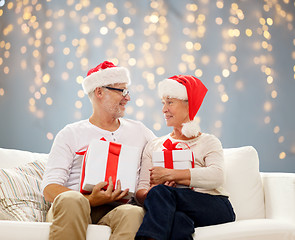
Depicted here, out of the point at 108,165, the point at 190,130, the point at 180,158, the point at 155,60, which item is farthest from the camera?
the point at 155,60

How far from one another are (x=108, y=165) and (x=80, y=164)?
29cm

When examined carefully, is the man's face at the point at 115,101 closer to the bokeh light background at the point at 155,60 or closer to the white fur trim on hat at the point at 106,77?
the white fur trim on hat at the point at 106,77

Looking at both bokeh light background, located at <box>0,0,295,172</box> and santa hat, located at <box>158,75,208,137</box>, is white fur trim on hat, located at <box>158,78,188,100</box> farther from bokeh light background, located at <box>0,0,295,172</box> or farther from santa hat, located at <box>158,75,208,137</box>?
bokeh light background, located at <box>0,0,295,172</box>

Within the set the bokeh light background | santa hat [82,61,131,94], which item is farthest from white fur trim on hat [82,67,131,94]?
the bokeh light background

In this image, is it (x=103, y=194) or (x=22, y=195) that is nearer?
(x=103, y=194)

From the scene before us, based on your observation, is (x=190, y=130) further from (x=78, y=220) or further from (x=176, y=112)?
(x=78, y=220)

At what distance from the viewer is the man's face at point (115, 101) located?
2.04m

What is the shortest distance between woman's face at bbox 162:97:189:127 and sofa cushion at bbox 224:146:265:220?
373mm

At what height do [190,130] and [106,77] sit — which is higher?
[106,77]

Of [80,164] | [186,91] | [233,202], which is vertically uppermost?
[186,91]

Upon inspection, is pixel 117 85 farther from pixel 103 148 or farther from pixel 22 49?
pixel 22 49

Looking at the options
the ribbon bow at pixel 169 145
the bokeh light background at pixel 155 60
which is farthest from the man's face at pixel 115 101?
the bokeh light background at pixel 155 60

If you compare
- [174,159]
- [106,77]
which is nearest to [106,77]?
[106,77]

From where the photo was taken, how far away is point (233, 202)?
2035mm
